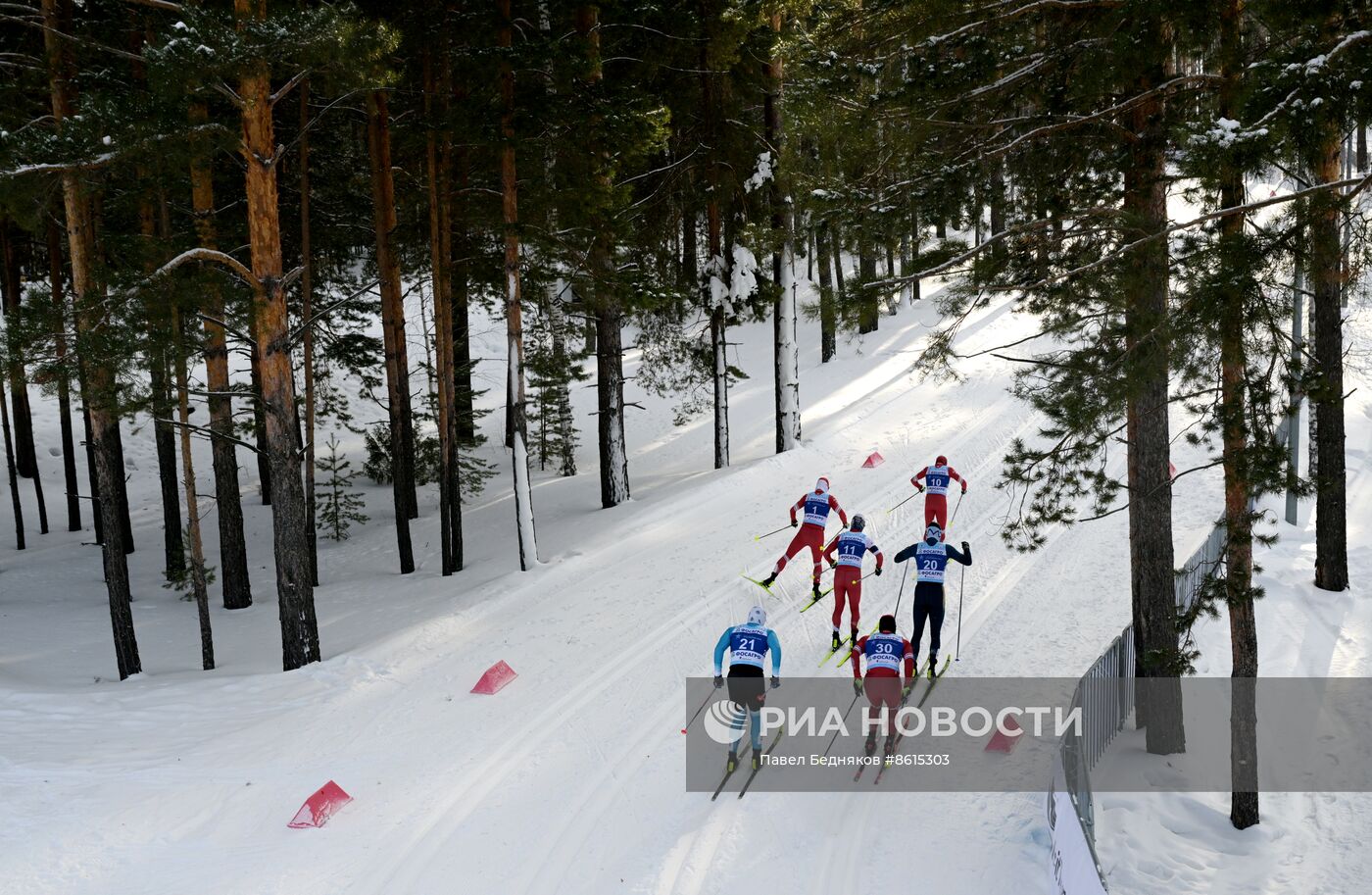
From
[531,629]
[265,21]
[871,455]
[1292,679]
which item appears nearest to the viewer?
[265,21]

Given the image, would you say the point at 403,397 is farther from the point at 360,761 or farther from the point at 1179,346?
the point at 1179,346

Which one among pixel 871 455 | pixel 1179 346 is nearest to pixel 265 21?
pixel 1179 346

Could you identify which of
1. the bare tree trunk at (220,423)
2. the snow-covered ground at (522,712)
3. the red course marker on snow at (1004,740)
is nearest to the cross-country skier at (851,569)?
the snow-covered ground at (522,712)

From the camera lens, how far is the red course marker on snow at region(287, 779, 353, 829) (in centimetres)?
862

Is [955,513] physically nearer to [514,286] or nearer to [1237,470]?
[514,286]

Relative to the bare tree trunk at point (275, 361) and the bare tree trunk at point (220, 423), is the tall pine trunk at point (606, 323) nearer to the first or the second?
the bare tree trunk at point (275, 361)

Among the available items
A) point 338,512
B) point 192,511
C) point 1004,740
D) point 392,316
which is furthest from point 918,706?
point 338,512

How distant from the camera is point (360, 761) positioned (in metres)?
9.86

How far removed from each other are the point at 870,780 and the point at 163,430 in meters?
15.2

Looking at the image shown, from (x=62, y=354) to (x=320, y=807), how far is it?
22.4 feet

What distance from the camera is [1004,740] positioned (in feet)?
32.4

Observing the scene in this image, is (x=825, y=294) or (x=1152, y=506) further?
(x=1152, y=506)

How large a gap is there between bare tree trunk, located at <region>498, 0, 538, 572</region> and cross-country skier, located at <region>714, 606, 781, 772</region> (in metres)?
7.11

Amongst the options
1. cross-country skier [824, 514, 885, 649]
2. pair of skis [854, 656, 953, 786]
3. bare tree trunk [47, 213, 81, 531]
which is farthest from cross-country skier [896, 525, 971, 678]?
bare tree trunk [47, 213, 81, 531]
